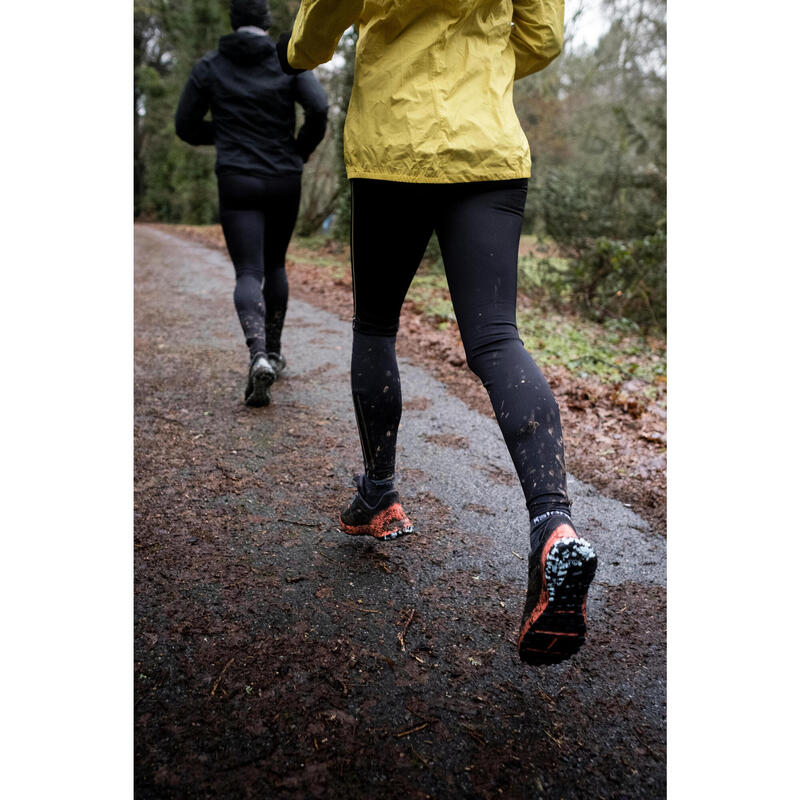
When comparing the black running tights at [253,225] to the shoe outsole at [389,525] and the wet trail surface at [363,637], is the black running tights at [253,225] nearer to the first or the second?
the wet trail surface at [363,637]

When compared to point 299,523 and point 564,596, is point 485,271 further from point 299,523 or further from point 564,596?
point 299,523

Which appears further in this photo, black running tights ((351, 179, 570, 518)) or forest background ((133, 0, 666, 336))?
forest background ((133, 0, 666, 336))

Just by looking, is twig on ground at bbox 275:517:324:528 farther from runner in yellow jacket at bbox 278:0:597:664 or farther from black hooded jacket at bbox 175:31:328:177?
black hooded jacket at bbox 175:31:328:177

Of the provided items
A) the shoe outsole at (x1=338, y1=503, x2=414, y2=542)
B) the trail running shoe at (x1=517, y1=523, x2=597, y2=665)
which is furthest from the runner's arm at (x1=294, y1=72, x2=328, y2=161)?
the trail running shoe at (x1=517, y1=523, x2=597, y2=665)

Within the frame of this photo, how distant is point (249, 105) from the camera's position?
3867 millimetres

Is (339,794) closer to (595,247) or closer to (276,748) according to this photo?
(276,748)

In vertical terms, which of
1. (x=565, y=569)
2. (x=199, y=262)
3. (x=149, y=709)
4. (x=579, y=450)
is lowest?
(x=199, y=262)

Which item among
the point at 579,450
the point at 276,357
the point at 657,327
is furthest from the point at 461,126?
the point at 657,327

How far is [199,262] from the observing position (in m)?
12.5

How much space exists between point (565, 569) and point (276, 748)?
0.73m

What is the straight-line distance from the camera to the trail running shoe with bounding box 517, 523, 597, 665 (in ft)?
4.74

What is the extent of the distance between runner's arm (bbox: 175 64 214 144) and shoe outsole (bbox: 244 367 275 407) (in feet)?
4.66

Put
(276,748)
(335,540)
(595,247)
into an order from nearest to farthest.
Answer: (276,748) → (335,540) → (595,247)

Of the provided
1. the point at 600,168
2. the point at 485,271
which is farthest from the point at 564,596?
the point at 600,168
